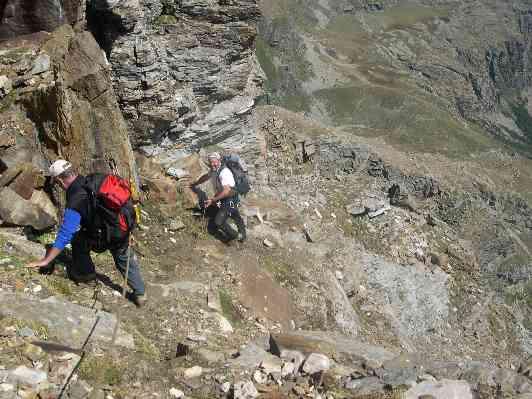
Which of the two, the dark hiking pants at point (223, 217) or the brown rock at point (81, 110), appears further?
the dark hiking pants at point (223, 217)

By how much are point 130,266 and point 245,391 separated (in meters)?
3.41

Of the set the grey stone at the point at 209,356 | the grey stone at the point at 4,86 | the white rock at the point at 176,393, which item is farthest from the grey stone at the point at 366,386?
the grey stone at the point at 4,86

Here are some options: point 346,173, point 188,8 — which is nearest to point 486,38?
point 346,173

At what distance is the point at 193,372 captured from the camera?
25.1 feet

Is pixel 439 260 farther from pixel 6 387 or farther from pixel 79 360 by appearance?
pixel 6 387

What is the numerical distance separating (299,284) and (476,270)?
12.7 metres

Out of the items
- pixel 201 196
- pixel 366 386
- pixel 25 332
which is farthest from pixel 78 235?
pixel 201 196

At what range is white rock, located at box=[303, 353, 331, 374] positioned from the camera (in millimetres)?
7965

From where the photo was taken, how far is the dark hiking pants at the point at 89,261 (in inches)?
339

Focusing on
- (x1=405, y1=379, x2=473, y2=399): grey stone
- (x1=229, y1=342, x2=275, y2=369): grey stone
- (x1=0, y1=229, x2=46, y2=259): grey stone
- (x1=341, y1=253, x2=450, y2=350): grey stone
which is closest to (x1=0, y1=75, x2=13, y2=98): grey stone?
(x1=0, y1=229, x2=46, y2=259): grey stone

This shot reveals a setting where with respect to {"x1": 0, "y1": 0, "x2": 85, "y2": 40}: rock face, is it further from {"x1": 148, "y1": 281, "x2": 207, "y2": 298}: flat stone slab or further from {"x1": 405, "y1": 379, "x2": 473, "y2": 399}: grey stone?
{"x1": 405, "y1": 379, "x2": 473, "y2": 399}: grey stone

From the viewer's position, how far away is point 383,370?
8.45 metres

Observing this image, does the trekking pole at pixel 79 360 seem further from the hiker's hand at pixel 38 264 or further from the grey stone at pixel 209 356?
the grey stone at pixel 209 356

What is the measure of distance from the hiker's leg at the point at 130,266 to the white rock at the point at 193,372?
7.45 ft
